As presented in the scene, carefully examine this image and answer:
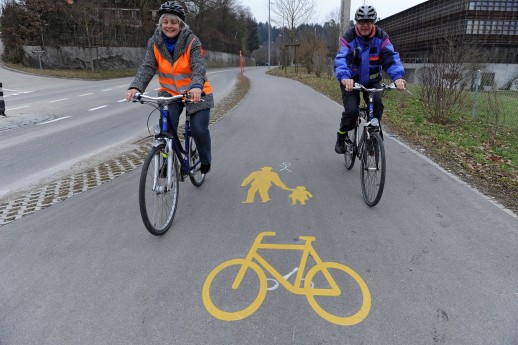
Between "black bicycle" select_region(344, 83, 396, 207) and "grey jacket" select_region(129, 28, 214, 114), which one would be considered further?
"black bicycle" select_region(344, 83, 396, 207)

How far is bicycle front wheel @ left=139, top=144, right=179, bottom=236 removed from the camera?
3348 millimetres

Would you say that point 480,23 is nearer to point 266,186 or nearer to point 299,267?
point 266,186

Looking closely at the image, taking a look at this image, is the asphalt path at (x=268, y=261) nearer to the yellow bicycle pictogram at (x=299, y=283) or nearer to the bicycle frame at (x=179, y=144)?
the yellow bicycle pictogram at (x=299, y=283)

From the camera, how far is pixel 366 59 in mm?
4777

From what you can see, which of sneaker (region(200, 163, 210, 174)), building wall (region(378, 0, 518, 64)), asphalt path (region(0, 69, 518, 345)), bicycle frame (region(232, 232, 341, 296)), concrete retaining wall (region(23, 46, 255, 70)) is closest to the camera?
asphalt path (region(0, 69, 518, 345))

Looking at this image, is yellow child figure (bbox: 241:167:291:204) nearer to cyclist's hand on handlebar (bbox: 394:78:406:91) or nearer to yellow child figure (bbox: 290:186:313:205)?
yellow child figure (bbox: 290:186:313:205)

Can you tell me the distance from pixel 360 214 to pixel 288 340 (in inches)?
83.9

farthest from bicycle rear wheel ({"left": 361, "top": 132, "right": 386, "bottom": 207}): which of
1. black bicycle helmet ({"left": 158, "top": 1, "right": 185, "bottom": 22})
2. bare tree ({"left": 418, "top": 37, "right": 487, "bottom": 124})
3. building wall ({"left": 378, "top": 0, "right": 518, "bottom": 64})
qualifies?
building wall ({"left": 378, "top": 0, "right": 518, "bottom": 64})

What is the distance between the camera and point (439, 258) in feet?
10.6

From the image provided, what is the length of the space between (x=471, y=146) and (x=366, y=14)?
15.2 ft

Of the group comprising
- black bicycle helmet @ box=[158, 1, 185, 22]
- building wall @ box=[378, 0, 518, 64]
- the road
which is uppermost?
building wall @ box=[378, 0, 518, 64]

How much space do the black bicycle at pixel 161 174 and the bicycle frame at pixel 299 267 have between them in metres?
0.96

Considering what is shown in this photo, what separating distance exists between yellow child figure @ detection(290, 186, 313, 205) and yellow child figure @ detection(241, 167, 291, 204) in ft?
0.55

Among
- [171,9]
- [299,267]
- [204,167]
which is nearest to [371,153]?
[299,267]
